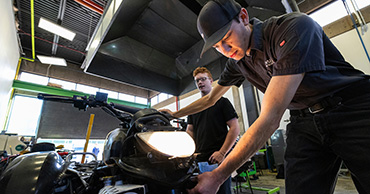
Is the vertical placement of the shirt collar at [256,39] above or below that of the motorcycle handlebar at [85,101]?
above

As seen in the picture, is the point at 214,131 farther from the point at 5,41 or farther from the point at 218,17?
the point at 5,41

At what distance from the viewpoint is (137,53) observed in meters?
3.57

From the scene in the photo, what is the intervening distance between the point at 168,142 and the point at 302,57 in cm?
57

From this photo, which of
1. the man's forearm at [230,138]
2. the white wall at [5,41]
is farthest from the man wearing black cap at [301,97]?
the white wall at [5,41]

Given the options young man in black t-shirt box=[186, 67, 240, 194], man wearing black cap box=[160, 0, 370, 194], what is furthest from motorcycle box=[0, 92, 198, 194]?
young man in black t-shirt box=[186, 67, 240, 194]

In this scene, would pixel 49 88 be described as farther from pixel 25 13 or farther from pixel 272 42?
pixel 272 42

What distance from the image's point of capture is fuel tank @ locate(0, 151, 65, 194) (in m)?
0.56

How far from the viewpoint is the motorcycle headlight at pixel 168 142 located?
1.77 ft

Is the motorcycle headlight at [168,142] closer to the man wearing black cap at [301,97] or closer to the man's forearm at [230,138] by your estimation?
the man wearing black cap at [301,97]

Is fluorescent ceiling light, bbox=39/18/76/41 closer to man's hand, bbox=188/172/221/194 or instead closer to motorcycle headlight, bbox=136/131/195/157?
motorcycle headlight, bbox=136/131/195/157

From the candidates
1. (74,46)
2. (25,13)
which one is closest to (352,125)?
(25,13)

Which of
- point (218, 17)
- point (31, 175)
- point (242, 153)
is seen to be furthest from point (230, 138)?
point (31, 175)

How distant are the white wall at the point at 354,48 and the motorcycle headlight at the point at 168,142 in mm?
5859

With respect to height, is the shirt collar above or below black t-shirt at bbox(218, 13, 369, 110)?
above
